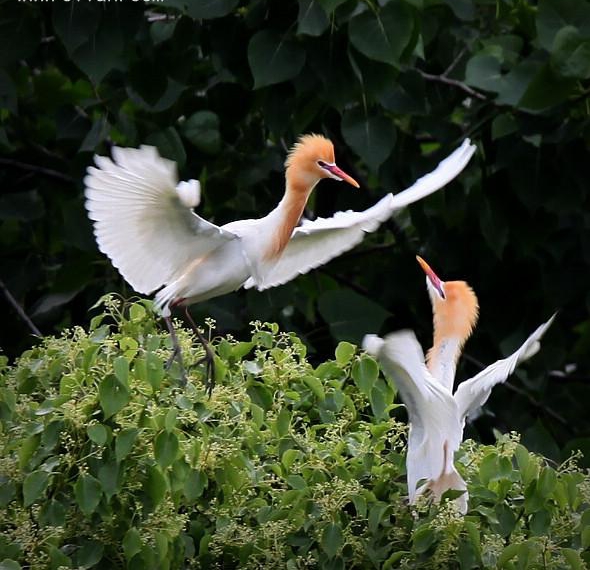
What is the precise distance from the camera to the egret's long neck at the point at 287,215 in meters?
2.92

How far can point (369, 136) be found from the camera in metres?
3.88

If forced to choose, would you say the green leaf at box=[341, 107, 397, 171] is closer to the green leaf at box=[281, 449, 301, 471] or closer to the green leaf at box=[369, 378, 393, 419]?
the green leaf at box=[369, 378, 393, 419]

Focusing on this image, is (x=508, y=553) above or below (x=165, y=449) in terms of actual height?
below

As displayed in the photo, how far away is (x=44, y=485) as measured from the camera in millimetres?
2221

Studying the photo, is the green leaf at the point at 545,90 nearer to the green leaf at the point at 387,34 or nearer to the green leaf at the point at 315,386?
the green leaf at the point at 387,34

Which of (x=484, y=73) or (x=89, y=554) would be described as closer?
(x=89, y=554)

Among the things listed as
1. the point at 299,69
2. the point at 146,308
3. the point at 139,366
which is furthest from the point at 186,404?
the point at 299,69

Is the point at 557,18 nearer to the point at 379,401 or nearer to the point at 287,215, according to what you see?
the point at 287,215

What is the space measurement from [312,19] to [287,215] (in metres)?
0.86

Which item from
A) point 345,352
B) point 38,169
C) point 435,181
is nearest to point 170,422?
point 345,352

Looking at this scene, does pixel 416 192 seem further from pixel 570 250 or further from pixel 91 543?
pixel 570 250

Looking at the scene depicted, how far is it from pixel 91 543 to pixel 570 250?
2505mm

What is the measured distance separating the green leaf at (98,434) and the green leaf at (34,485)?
3.5 inches

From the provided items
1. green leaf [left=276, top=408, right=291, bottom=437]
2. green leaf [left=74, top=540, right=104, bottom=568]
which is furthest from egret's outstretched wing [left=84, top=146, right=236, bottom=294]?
green leaf [left=74, top=540, right=104, bottom=568]
